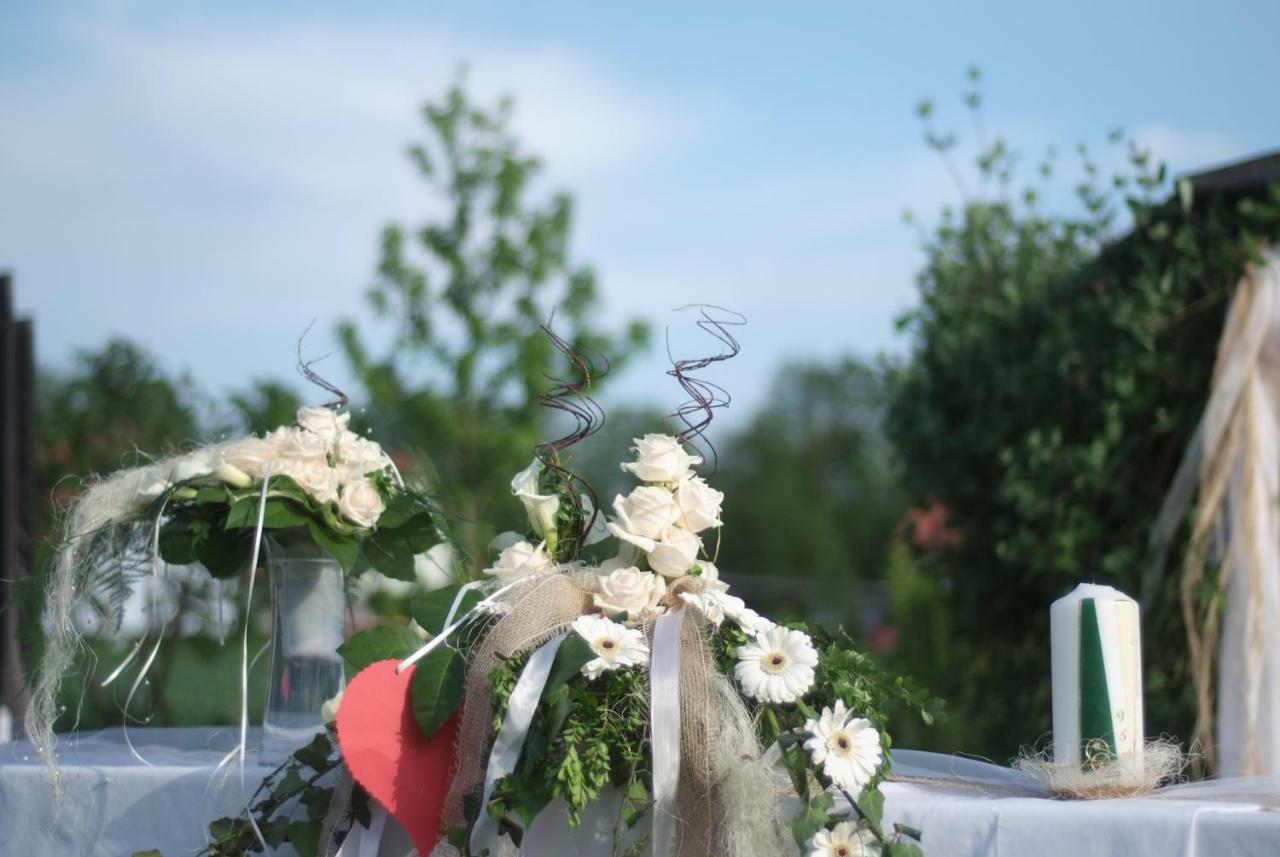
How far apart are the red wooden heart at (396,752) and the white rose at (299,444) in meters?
0.46

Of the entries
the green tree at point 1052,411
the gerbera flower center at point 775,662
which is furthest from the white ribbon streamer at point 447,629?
the green tree at point 1052,411

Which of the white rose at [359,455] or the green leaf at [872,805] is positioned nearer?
the green leaf at [872,805]

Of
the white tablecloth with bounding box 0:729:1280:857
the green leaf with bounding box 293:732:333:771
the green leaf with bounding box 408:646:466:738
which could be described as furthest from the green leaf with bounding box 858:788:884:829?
the green leaf with bounding box 293:732:333:771

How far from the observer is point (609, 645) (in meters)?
1.42

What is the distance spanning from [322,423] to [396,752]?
2.12ft

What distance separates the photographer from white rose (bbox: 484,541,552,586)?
1615 mm

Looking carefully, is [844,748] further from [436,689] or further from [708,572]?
[436,689]

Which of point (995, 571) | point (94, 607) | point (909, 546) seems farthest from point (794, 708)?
point (909, 546)

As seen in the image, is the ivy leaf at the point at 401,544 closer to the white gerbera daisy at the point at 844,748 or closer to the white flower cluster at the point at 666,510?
the white flower cluster at the point at 666,510

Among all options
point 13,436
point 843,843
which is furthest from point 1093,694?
point 13,436

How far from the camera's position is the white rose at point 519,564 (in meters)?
1.62

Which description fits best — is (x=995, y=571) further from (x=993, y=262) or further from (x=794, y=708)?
(x=794, y=708)

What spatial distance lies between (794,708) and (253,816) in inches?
30.5

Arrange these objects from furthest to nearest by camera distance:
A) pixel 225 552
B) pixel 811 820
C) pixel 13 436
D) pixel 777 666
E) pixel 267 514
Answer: pixel 13 436
pixel 225 552
pixel 267 514
pixel 777 666
pixel 811 820
